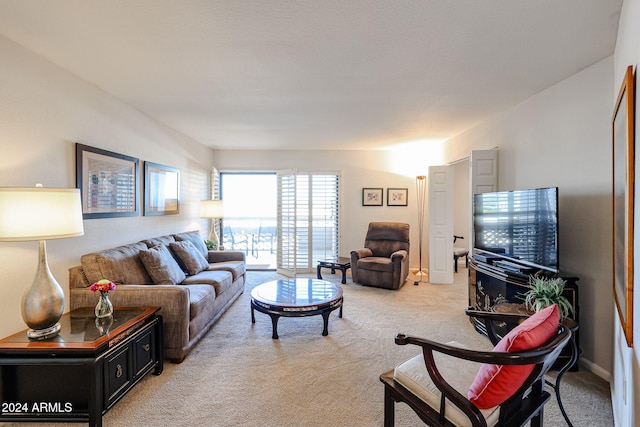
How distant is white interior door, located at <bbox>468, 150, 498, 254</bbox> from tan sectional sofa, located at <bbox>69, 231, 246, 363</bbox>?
340 cm

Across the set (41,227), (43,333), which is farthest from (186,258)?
(41,227)

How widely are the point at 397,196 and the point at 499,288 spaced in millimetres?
3347

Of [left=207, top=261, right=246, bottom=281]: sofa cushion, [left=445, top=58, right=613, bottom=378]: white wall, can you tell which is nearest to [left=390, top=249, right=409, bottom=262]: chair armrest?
[left=445, top=58, right=613, bottom=378]: white wall

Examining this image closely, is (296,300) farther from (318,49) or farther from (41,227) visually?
(318,49)

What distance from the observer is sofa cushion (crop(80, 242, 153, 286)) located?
267 centimetres

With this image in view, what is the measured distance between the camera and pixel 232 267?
4242 mm

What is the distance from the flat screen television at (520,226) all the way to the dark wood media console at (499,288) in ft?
0.57

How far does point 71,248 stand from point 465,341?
12.6 feet

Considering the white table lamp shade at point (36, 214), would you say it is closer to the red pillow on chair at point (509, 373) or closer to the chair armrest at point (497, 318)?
the red pillow on chair at point (509, 373)

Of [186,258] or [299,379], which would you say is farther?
[186,258]

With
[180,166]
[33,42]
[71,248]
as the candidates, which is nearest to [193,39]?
[33,42]

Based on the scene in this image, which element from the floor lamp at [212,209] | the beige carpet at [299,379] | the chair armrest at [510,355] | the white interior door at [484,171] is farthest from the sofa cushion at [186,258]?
the white interior door at [484,171]

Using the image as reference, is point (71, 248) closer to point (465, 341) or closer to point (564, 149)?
point (465, 341)

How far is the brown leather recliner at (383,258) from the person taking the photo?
15.8ft
